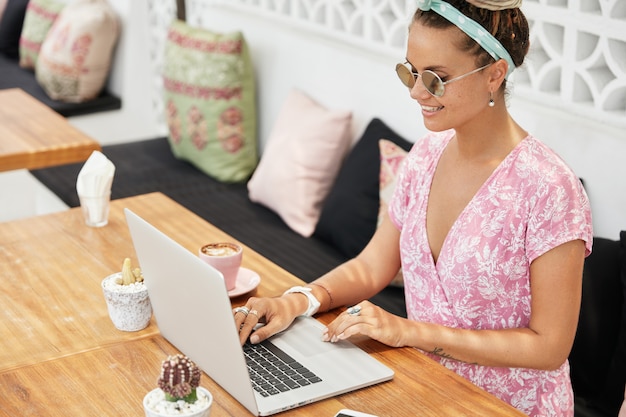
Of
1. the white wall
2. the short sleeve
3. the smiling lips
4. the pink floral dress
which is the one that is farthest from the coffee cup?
the white wall

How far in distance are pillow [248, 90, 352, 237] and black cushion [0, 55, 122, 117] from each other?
1762mm

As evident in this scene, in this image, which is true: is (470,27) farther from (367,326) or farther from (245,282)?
(245,282)

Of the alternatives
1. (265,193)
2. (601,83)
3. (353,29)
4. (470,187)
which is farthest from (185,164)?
(470,187)

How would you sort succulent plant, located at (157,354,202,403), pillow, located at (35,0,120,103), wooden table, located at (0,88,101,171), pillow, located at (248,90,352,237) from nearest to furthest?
succulent plant, located at (157,354,202,403) < wooden table, located at (0,88,101,171) < pillow, located at (248,90,352,237) < pillow, located at (35,0,120,103)

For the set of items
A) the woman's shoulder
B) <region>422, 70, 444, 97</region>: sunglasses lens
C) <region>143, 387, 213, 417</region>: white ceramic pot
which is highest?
<region>422, 70, 444, 97</region>: sunglasses lens

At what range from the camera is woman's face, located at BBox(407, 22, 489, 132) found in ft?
5.83

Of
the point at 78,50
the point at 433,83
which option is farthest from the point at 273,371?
the point at 78,50

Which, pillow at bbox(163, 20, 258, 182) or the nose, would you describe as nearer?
the nose

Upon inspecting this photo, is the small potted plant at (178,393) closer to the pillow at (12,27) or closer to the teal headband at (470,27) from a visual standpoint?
the teal headband at (470,27)

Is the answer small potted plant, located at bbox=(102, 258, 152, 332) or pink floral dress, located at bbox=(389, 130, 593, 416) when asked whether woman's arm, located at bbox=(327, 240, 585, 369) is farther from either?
small potted plant, located at bbox=(102, 258, 152, 332)

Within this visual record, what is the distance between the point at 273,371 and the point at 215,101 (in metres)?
2.27

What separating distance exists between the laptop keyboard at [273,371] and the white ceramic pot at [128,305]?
0.70 ft

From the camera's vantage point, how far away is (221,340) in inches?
58.5

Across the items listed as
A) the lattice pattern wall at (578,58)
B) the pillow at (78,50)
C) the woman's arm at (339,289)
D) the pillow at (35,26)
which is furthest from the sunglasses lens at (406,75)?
the pillow at (35,26)
